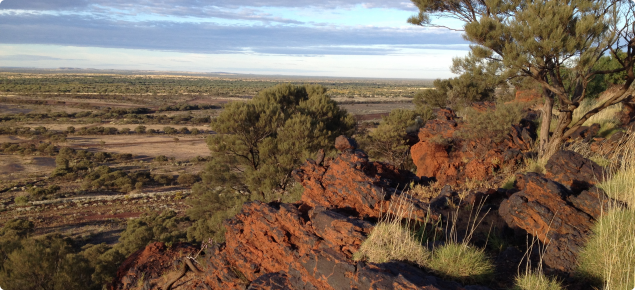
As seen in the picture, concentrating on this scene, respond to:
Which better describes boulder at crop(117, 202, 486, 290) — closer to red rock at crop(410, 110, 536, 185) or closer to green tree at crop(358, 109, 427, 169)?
red rock at crop(410, 110, 536, 185)

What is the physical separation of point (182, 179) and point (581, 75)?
76.2ft

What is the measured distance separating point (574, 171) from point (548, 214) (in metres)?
1.90

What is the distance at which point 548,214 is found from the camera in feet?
17.3

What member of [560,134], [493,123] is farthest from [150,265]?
[560,134]

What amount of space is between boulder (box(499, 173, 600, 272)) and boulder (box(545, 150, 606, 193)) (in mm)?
907

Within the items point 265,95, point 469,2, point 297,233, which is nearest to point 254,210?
point 297,233

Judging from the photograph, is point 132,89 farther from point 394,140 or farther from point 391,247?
point 391,247

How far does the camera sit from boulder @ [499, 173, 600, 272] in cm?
461

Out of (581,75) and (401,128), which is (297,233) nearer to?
(581,75)

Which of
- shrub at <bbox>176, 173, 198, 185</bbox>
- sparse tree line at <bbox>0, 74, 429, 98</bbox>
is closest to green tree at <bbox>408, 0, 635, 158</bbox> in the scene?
shrub at <bbox>176, 173, 198, 185</bbox>

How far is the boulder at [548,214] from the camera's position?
4605 millimetres

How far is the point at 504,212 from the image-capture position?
583 centimetres

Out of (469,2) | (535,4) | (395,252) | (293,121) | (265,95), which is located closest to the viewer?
(395,252)

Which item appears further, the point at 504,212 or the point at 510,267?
the point at 504,212
